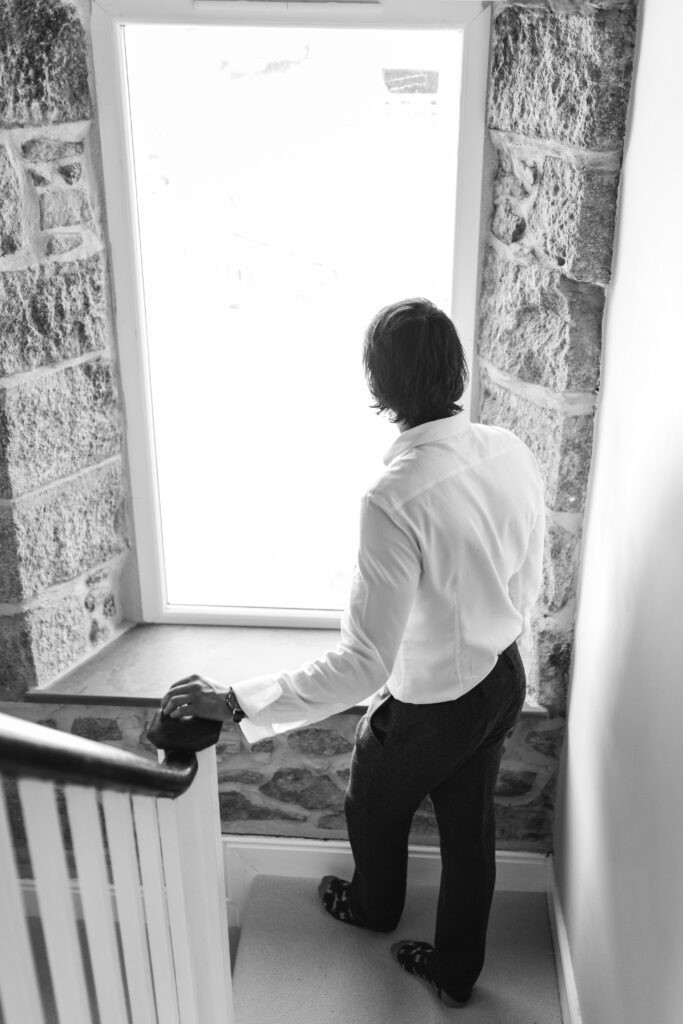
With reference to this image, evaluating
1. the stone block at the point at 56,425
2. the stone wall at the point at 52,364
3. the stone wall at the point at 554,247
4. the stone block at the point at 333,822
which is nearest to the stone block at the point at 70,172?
the stone wall at the point at 52,364

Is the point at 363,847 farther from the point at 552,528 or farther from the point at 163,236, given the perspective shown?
the point at 163,236

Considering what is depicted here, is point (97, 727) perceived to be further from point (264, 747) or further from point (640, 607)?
point (640, 607)

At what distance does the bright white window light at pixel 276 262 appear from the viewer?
222 centimetres

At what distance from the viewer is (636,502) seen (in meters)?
1.70

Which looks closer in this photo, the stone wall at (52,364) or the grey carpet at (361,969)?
the stone wall at (52,364)

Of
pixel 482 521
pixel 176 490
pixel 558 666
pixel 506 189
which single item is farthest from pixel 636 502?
pixel 176 490

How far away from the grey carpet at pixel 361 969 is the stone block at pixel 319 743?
419mm

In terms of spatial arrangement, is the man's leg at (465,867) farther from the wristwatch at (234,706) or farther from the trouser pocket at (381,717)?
the wristwatch at (234,706)

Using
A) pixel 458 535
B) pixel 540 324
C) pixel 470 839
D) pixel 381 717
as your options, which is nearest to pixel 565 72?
pixel 540 324

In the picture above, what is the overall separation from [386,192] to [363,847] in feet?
5.11

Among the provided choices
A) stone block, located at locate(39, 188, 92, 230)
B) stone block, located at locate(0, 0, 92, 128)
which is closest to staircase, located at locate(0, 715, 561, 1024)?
stone block, located at locate(39, 188, 92, 230)

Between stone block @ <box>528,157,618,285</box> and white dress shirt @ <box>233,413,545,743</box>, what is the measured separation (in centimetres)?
42

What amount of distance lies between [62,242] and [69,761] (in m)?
1.54

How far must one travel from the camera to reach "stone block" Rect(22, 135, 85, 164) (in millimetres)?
2127
